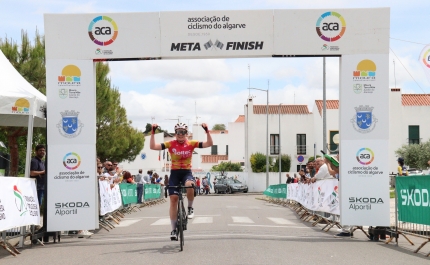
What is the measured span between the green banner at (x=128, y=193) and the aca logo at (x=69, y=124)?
938cm

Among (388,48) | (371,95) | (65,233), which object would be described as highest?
(388,48)

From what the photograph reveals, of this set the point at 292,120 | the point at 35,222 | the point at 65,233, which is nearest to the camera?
the point at 35,222

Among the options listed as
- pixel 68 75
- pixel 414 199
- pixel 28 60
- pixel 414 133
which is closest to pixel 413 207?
pixel 414 199

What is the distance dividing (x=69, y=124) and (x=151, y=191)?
74.8ft

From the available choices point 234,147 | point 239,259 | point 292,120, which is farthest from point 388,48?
point 234,147

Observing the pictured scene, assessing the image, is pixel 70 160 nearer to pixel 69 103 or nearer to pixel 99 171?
pixel 69 103

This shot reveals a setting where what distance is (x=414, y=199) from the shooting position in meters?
12.3

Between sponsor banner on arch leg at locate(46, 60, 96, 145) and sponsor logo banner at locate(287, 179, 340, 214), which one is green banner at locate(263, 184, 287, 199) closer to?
sponsor logo banner at locate(287, 179, 340, 214)

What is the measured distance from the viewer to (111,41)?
14.3 m

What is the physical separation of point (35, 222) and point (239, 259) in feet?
16.6

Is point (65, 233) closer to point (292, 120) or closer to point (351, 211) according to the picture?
point (351, 211)

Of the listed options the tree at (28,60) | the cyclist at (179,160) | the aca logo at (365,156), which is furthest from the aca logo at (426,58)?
the tree at (28,60)

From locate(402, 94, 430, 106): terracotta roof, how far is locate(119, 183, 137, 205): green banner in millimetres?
50613

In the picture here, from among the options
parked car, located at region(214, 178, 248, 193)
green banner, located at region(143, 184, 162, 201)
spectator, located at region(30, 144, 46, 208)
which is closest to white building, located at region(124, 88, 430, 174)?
parked car, located at region(214, 178, 248, 193)
